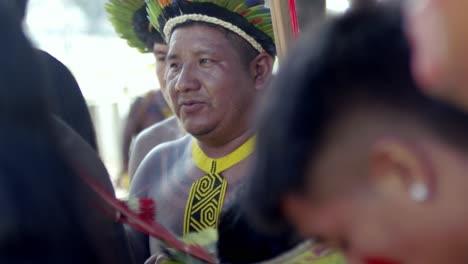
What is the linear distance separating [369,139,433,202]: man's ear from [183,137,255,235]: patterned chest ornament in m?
1.37

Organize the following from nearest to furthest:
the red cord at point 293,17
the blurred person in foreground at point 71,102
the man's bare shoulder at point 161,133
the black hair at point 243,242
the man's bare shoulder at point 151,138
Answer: the black hair at point 243,242 → the blurred person in foreground at point 71,102 → the red cord at point 293,17 → the man's bare shoulder at point 151,138 → the man's bare shoulder at point 161,133

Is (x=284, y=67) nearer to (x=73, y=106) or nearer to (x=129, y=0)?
(x=73, y=106)

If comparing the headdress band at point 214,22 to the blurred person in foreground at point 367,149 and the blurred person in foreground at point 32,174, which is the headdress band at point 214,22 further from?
the blurred person in foreground at point 367,149

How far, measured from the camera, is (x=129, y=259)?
5.59 feet

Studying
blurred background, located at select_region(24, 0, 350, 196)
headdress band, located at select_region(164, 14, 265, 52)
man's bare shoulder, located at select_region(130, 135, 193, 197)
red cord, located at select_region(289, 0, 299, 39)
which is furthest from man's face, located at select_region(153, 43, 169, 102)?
blurred background, located at select_region(24, 0, 350, 196)

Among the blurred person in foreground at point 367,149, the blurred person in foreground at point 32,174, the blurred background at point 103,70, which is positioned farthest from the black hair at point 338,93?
the blurred background at point 103,70

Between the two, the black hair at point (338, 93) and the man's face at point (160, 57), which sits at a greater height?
the man's face at point (160, 57)

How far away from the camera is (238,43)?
2.64m

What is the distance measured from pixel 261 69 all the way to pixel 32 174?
5.03 ft

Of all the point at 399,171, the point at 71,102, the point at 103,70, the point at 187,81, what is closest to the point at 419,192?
the point at 399,171

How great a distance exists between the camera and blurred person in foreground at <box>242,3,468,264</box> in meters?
1.03

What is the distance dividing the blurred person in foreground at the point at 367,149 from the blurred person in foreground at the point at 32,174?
1.09ft

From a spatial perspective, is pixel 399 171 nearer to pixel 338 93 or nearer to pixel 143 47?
pixel 338 93

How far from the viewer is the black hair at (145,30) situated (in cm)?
301
